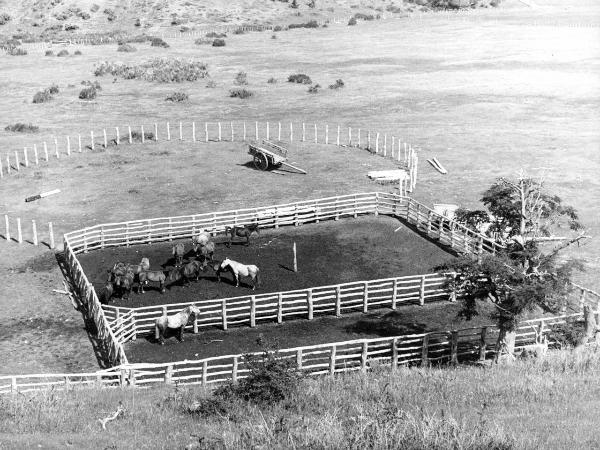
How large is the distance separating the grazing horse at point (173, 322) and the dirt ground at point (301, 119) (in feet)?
7.54

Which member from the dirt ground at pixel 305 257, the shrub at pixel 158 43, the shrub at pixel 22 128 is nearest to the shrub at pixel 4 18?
the shrub at pixel 158 43

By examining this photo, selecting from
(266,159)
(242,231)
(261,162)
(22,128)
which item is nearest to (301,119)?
(261,162)

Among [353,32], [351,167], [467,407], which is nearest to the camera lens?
[467,407]

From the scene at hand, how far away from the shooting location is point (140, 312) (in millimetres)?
26797

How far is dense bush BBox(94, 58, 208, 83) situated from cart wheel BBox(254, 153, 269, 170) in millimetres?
33425

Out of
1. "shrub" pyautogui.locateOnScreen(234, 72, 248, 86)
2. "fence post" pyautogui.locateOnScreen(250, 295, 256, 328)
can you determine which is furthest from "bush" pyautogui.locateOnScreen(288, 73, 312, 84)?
"fence post" pyautogui.locateOnScreen(250, 295, 256, 328)

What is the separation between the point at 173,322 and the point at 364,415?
35.3 ft

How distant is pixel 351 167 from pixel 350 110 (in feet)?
58.6

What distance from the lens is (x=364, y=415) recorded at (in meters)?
15.1

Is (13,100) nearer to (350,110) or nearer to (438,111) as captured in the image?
(350,110)

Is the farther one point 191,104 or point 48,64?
point 48,64

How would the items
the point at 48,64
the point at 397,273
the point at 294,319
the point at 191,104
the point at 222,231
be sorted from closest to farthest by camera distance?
the point at 294,319, the point at 397,273, the point at 222,231, the point at 191,104, the point at 48,64

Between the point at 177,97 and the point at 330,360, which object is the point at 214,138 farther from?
the point at 330,360

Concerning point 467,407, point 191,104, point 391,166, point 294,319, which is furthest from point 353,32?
point 467,407
